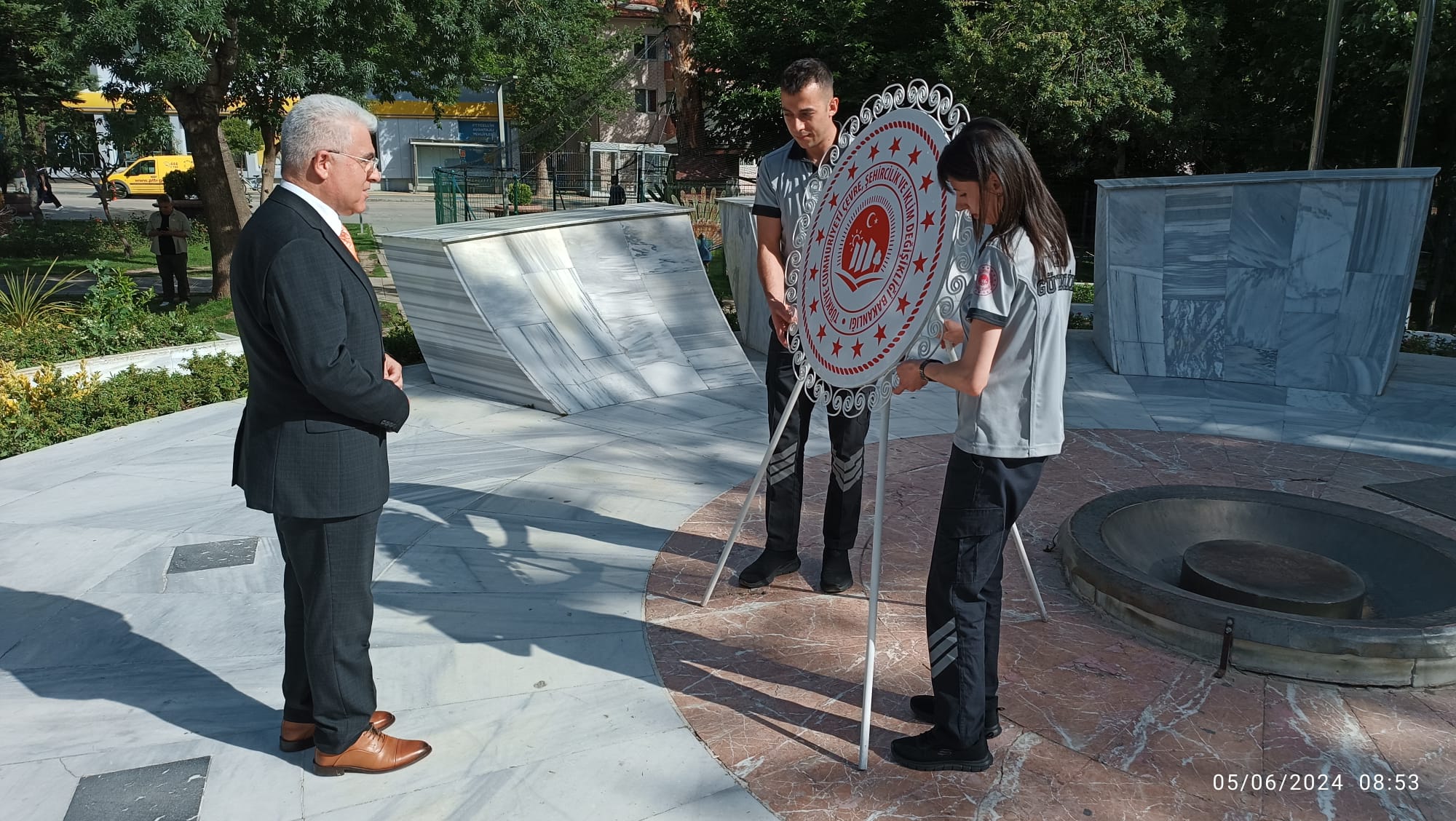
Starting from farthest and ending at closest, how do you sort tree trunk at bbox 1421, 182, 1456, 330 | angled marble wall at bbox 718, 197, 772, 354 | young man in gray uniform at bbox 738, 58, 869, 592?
tree trunk at bbox 1421, 182, 1456, 330 < angled marble wall at bbox 718, 197, 772, 354 < young man in gray uniform at bbox 738, 58, 869, 592

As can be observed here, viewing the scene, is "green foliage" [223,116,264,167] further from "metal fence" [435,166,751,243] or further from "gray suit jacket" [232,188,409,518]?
"gray suit jacket" [232,188,409,518]

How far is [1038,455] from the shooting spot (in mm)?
2963

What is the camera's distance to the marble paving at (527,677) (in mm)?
3109

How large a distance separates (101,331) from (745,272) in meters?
5.98

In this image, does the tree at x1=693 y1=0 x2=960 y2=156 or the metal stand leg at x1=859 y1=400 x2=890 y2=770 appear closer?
the metal stand leg at x1=859 y1=400 x2=890 y2=770

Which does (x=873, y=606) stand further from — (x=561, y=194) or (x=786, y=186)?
(x=561, y=194)

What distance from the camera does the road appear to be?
27344mm

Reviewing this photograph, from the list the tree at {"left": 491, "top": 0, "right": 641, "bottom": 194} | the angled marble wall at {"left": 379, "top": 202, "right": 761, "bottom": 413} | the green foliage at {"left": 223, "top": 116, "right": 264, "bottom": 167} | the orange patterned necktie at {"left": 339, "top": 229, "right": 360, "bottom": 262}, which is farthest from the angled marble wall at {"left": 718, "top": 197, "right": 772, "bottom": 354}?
the green foliage at {"left": 223, "top": 116, "right": 264, "bottom": 167}

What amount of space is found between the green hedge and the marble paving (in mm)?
2945

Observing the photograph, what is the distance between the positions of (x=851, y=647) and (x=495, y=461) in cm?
316

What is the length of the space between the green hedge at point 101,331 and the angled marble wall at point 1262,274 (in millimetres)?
8767

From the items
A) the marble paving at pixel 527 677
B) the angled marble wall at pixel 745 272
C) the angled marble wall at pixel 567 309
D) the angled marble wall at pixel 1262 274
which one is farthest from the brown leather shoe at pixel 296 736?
the angled marble wall at pixel 1262 274

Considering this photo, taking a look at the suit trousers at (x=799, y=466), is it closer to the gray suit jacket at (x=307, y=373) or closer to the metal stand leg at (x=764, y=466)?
the metal stand leg at (x=764, y=466)

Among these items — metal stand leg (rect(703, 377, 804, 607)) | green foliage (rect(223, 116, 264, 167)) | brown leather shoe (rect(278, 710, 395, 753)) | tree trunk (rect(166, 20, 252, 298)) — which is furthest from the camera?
green foliage (rect(223, 116, 264, 167))
